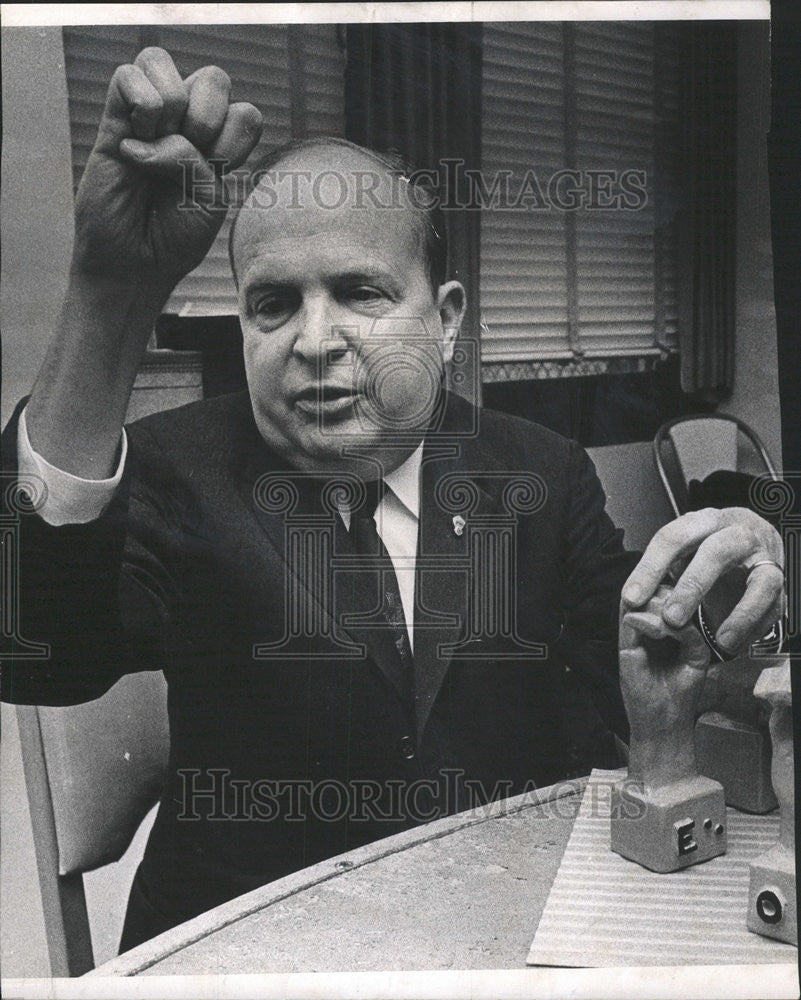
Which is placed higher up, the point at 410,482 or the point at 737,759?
the point at 410,482

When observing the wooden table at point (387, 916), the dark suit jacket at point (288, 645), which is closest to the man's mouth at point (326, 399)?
the dark suit jacket at point (288, 645)

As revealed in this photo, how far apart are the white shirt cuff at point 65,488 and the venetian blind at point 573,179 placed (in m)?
0.84

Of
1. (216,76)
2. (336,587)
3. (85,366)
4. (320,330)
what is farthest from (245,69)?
(336,587)

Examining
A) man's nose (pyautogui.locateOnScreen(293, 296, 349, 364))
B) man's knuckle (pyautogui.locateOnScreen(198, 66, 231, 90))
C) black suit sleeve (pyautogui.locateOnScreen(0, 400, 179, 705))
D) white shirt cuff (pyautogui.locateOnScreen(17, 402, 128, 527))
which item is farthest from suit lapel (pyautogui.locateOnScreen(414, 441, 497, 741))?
man's knuckle (pyautogui.locateOnScreen(198, 66, 231, 90))

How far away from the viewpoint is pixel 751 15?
7.09 ft

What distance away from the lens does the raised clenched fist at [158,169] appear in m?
2.02

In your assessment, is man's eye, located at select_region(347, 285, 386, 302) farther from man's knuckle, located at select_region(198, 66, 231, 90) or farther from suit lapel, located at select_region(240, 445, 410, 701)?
man's knuckle, located at select_region(198, 66, 231, 90)

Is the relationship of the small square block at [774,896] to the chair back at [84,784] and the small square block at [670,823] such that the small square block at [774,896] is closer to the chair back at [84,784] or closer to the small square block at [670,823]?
the small square block at [670,823]

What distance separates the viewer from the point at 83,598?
2094mm

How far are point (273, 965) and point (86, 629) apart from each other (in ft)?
2.52

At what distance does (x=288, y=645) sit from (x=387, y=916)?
0.58m

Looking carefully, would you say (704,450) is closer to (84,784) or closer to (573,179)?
(573,179)

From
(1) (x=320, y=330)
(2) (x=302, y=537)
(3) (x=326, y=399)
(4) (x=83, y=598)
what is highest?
(1) (x=320, y=330)

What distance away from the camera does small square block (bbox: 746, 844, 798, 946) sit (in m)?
1.93
